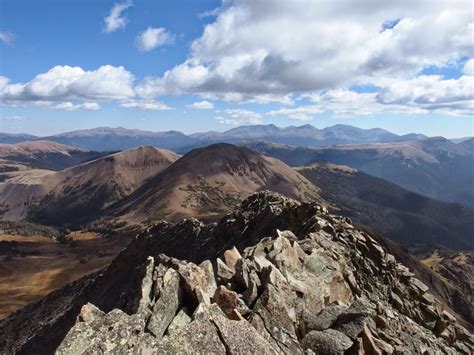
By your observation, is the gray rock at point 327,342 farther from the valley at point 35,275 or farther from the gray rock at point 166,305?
the valley at point 35,275

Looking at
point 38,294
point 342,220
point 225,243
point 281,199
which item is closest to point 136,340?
point 342,220

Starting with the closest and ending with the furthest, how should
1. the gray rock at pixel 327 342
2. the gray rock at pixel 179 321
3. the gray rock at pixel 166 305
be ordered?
the gray rock at pixel 179 321 < the gray rock at pixel 166 305 < the gray rock at pixel 327 342

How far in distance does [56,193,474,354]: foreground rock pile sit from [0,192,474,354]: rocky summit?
61mm

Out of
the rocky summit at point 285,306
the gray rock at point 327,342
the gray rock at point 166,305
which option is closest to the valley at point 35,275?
the rocky summit at point 285,306

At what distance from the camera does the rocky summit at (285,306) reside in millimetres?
20422

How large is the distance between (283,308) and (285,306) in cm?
23

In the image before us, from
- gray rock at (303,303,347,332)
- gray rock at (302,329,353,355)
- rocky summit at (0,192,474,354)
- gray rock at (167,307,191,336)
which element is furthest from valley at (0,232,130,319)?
gray rock at (302,329,353,355)

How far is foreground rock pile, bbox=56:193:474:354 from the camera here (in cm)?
2036

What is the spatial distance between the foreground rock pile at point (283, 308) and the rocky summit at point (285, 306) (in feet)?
0.20

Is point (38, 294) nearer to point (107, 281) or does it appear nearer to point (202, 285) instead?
point (107, 281)

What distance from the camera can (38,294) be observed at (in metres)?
145

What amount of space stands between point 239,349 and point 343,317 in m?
8.28

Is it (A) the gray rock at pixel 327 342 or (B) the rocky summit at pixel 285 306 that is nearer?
→ (B) the rocky summit at pixel 285 306

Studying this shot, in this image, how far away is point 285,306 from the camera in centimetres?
2464
